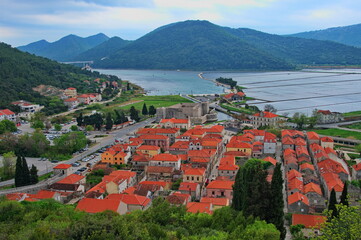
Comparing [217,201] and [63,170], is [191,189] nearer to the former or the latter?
[217,201]

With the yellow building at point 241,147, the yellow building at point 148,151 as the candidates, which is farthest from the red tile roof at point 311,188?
the yellow building at point 148,151

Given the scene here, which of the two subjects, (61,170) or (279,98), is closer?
(61,170)

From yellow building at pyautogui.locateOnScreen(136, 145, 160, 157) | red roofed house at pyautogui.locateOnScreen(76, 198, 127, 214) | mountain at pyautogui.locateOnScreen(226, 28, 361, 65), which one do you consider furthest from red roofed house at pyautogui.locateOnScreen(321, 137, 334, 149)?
mountain at pyautogui.locateOnScreen(226, 28, 361, 65)

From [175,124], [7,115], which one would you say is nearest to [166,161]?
[175,124]

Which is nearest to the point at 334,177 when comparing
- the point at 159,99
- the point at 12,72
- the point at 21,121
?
the point at 21,121

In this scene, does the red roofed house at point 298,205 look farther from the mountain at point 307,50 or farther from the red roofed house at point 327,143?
the mountain at point 307,50

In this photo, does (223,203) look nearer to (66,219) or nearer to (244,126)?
(66,219)

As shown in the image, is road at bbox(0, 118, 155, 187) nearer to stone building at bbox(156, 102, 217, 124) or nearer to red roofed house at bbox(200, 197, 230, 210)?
stone building at bbox(156, 102, 217, 124)
